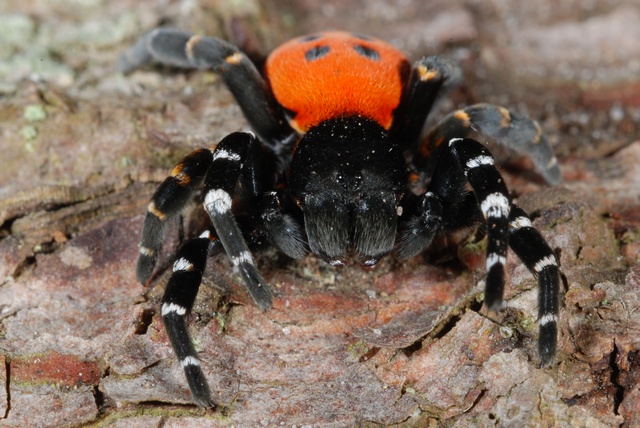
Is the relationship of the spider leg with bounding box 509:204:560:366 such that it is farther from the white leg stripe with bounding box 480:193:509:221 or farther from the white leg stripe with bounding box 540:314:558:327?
the white leg stripe with bounding box 480:193:509:221

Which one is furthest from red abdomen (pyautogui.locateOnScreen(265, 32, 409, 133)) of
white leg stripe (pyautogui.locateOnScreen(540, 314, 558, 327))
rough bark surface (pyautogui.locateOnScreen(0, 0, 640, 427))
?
white leg stripe (pyautogui.locateOnScreen(540, 314, 558, 327))

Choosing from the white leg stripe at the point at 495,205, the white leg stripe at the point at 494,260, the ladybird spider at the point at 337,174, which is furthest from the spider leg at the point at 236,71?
the white leg stripe at the point at 494,260

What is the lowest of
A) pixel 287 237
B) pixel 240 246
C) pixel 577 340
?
pixel 577 340

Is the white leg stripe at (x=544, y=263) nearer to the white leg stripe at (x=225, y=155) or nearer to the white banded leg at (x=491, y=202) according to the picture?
the white banded leg at (x=491, y=202)

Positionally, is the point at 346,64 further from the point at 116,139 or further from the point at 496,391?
the point at 496,391

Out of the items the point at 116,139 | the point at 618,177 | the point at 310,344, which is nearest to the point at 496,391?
the point at 310,344
